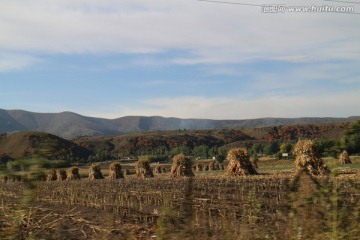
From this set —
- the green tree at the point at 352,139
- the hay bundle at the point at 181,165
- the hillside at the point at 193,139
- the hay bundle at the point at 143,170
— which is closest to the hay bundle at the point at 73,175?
the hay bundle at the point at 143,170

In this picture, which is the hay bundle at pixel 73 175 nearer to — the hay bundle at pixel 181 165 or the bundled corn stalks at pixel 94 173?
the bundled corn stalks at pixel 94 173

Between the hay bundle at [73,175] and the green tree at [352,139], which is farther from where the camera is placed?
the hay bundle at [73,175]

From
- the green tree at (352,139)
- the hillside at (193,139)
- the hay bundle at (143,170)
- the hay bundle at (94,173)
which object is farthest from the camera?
the hillside at (193,139)

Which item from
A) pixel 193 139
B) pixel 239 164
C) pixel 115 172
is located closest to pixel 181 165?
pixel 239 164

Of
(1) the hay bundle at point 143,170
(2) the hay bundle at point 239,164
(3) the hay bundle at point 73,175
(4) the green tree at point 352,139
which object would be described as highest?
(4) the green tree at point 352,139

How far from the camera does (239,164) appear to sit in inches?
1452

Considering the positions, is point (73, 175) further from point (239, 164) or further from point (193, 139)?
point (193, 139)

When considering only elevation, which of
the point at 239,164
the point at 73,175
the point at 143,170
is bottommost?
the point at 73,175

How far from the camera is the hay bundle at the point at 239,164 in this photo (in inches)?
Answer: 1451

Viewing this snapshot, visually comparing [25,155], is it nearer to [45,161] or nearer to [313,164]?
[45,161]

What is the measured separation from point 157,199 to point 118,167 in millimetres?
30017

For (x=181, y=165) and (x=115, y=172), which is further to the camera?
(x=115, y=172)

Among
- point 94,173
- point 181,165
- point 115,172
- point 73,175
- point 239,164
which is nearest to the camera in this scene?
point 239,164

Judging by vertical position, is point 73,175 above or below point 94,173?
below
